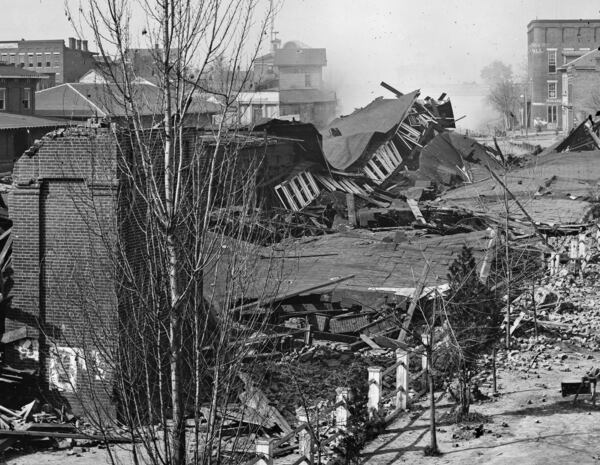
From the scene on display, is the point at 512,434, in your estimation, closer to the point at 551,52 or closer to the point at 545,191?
the point at 545,191

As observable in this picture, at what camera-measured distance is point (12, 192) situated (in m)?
14.6

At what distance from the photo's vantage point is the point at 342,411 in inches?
495

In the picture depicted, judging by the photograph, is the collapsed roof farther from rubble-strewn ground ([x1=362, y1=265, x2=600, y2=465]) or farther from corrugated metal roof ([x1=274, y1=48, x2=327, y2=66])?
corrugated metal roof ([x1=274, y1=48, x2=327, y2=66])

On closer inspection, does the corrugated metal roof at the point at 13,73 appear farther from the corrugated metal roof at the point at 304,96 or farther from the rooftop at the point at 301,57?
the rooftop at the point at 301,57

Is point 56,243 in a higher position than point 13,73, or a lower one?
lower

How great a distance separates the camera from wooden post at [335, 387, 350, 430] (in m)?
12.5

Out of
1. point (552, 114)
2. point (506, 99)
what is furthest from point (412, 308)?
point (552, 114)

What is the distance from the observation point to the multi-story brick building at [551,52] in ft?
270

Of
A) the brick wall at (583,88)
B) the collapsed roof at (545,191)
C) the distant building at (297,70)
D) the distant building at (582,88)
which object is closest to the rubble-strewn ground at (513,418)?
the collapsed roof at (545,191)

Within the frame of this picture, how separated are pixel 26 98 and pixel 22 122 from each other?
1310 centimetres

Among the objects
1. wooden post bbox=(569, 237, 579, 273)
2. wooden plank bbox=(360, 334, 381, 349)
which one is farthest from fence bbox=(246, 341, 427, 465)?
wooden post bbox=(569, 237, 579, 273)

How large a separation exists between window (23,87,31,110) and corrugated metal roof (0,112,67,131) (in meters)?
9.89

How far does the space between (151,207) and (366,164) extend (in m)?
32.5

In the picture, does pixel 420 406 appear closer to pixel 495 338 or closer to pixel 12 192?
pixel 495 338
